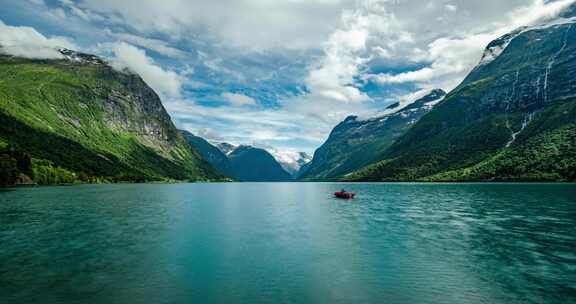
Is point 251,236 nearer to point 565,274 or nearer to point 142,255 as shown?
point 142,255

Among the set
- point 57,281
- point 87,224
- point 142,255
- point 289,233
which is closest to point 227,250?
point 142,255

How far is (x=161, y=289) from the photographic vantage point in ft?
108

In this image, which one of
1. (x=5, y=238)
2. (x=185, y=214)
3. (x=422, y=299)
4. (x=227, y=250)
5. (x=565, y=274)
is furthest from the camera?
(x=185, y=214)

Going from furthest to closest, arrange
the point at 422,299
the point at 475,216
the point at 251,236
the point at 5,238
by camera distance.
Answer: the point at 475,216
the point at 251,236
the point at 5,238
the point at 422,299

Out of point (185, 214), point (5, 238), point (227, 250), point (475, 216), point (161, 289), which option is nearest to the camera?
point (161, 289)

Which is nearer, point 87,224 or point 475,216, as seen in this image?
point 87,224

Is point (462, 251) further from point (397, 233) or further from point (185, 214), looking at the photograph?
point (185, 214)

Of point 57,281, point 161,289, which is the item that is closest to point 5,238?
point 57,281

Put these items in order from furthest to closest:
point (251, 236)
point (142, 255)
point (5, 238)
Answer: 1. point (251, 236)
2. point (5, 238)
3. point (142, 255)

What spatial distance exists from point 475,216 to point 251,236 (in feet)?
184

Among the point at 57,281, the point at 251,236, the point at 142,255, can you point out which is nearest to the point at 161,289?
the point at 57,281

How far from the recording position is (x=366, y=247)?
53500mm

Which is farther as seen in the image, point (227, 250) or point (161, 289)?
point (227, 250)

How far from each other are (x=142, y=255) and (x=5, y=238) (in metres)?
26.3
